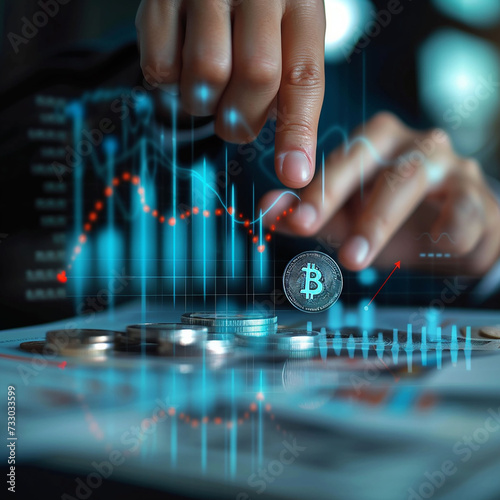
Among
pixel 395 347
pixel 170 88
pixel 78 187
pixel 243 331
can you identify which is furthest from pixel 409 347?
pixel 78 187

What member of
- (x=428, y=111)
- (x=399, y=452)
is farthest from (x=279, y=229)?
(x=399, y=452)

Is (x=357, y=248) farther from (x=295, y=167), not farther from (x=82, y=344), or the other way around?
(x=82, y=344)

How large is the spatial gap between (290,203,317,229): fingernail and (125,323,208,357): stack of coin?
0.55 meters

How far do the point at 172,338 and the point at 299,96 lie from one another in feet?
1.80

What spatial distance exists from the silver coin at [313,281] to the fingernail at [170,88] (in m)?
0.48

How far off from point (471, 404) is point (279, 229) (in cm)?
87

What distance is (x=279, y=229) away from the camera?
1.35 metres

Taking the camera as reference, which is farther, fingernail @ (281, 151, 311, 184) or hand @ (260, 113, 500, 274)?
hand @ (260, 113, 500, 274)

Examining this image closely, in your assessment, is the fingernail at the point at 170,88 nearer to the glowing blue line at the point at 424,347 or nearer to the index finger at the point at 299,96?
the index finger at the point at 299,96

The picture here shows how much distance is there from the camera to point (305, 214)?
1297 millimetres

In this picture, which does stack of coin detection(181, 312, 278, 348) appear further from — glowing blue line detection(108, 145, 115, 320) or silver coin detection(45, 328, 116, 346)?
glowing blue line detection(108, 145, 115, 320)

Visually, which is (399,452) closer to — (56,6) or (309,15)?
(309,15)

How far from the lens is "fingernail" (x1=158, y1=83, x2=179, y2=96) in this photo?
1212 mm

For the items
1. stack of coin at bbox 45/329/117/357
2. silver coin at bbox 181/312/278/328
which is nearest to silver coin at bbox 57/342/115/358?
stack of coin at bbox 45/329/117/357
